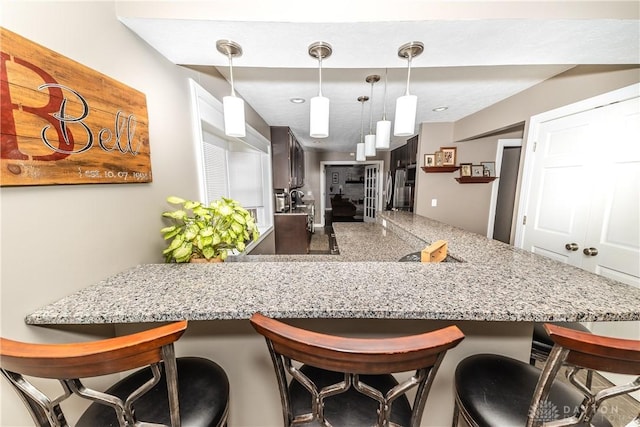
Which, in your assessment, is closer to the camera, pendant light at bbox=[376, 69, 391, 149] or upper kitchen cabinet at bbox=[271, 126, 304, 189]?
pendant light at bbox=[376, 69, 391, 149]

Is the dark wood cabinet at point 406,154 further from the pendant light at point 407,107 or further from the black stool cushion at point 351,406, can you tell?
the black stool cushion at point 351,406

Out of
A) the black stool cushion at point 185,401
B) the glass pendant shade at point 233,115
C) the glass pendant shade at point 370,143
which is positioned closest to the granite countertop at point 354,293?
the black stool cushion at point 185,401

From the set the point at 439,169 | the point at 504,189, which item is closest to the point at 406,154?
the point at 439,169

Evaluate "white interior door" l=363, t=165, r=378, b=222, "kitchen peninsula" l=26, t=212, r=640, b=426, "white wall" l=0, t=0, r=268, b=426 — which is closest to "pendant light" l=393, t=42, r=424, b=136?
"kitchen peninsula" l=26, t=212, r=640, b=426

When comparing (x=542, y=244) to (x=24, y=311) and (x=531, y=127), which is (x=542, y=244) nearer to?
(x=531, y=127)

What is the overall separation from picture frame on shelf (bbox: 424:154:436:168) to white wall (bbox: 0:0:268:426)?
10.4 ft

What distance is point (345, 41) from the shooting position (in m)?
1.17

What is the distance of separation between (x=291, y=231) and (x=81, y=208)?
3162 mm

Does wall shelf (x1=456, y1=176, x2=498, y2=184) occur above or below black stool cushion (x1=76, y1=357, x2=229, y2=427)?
above

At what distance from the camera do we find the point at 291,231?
3990 mm

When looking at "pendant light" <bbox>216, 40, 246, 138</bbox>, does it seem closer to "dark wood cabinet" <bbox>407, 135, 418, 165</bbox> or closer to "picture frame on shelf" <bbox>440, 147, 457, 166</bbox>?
"picture frame on shelf" <bbox>440, 147, 457, 166</bbox>

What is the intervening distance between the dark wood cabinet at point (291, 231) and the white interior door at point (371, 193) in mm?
3383

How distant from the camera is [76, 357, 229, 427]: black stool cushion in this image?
69 cm

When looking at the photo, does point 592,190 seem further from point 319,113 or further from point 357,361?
point 357,361
